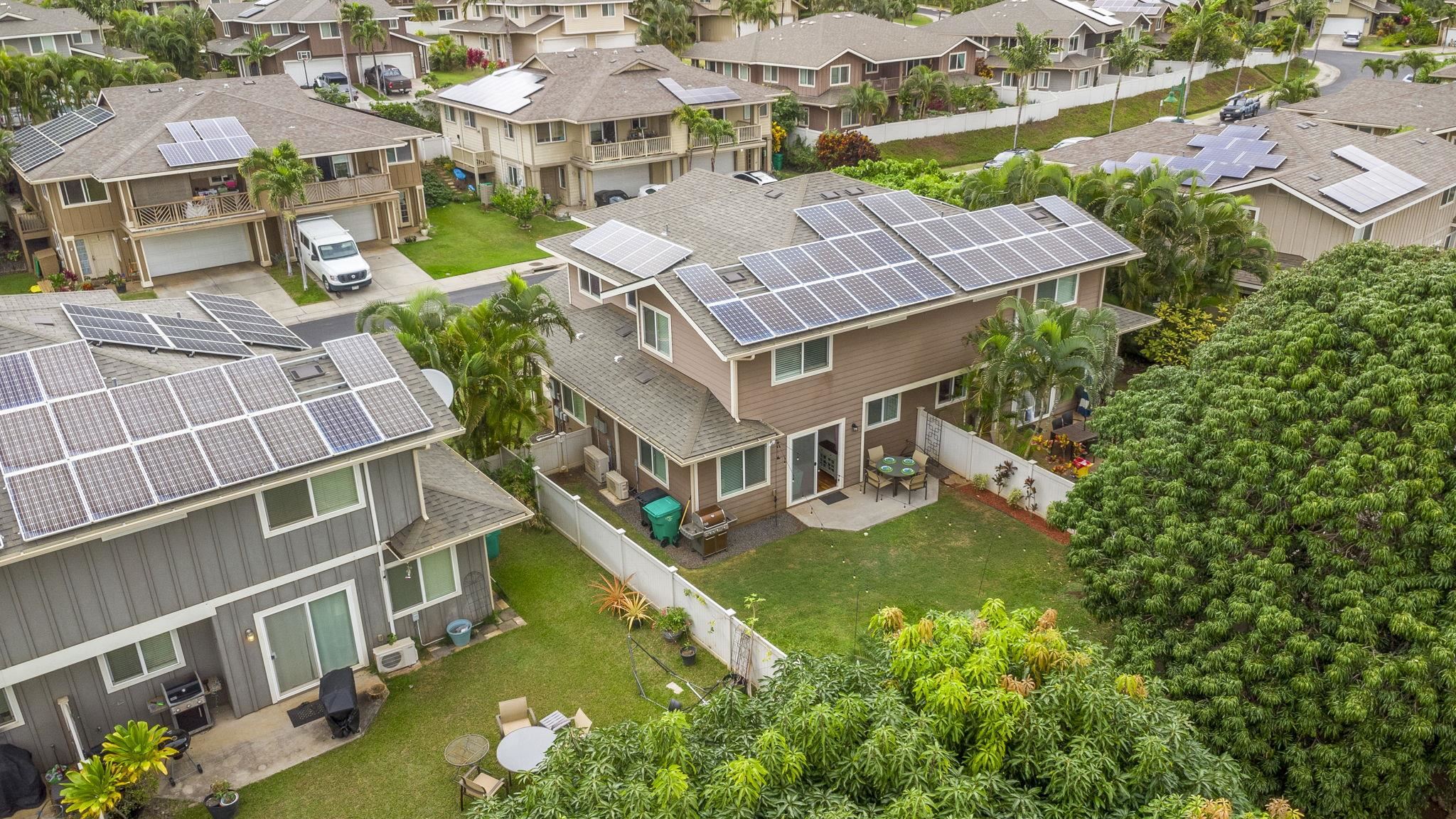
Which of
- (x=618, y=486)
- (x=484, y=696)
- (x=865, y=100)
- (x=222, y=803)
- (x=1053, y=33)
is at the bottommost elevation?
(x=484, y=696)

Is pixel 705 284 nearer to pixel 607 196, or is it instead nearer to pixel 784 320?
pixel 784 320

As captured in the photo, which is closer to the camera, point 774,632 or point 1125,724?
point 1125,724

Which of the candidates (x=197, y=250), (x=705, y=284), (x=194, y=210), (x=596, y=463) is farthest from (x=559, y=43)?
(x=705, y=284)

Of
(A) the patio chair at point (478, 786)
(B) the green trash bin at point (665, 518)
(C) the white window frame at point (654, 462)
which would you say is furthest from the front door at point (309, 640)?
(C) the white window frame at point (654, 462)

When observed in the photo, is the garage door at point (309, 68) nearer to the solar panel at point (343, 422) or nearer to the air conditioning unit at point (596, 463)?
the air conditioning unit at point (596, 463)

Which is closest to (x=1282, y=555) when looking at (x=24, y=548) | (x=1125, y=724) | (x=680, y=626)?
(x=1125, y=724)

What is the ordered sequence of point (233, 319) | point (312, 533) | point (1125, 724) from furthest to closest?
point (233, 319), point (312, 533), point (1125, 724)

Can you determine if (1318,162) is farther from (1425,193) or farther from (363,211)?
(363,211)
